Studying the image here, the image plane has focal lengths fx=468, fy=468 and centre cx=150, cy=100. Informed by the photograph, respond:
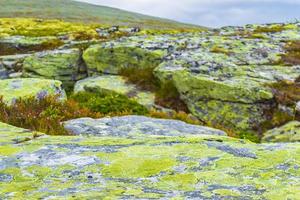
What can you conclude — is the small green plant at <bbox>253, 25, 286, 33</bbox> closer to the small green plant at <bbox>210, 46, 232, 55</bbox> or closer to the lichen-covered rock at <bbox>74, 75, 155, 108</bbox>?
the small green plant at <bbox>210, 46, 232, 55</bbox>

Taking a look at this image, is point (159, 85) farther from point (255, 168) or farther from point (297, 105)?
point (255, 168)

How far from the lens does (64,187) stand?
201 inches

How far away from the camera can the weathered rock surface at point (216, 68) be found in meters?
20.0

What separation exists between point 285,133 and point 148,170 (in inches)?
526

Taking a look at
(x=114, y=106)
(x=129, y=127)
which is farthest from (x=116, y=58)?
(x=129, y=127)

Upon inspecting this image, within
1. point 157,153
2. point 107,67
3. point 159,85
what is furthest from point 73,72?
point 157,153

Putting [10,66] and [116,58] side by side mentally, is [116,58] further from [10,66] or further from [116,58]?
[10,66]

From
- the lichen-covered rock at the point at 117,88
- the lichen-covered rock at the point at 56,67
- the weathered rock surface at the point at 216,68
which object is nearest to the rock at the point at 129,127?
the weathered rock surface at the point at 216,68

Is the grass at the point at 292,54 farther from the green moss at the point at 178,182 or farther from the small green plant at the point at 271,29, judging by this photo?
the green moss at the point at 178,182

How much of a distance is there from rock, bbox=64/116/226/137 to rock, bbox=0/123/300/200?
352cm

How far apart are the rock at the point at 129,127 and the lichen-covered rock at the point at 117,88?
335 inches

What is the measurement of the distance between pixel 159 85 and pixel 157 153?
667 inches

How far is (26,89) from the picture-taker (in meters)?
15.1

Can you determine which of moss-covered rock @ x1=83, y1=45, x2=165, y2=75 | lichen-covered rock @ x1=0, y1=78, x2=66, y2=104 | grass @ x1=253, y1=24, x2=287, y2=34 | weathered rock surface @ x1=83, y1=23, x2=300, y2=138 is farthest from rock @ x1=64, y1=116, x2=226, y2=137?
grass @ x1=253, y1=24, x2=287, y2=34
